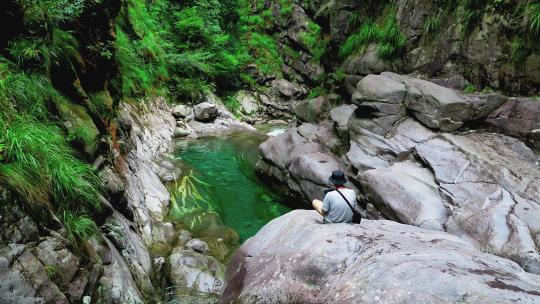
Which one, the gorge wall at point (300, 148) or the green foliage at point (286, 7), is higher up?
the green foliage at point (286, 7)

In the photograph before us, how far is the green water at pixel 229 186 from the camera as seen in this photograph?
9.81m

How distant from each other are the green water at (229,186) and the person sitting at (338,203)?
3.64m

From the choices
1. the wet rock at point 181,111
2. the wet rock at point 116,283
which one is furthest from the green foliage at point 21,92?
the wet rock at point 181,111

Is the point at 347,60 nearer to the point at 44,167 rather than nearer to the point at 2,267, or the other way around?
the point at 44,167

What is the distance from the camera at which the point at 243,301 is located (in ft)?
16.3

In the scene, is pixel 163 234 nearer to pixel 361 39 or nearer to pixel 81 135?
pixel 81 135

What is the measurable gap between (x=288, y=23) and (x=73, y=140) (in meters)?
26.5

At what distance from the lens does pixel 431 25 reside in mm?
11336

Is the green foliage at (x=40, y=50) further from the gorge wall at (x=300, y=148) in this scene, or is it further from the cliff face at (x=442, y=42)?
the cliff face at (x=442, y=42)

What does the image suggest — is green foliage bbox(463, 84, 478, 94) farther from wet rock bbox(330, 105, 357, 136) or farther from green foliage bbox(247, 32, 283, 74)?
green foliage bbox(247, 32, 283, 74)

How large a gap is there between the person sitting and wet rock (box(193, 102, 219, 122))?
15.5 m

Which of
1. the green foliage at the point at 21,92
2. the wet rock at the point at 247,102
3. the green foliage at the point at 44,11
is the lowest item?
the wet rock at the point at 247,102

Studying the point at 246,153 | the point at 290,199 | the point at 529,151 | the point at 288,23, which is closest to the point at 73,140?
the point at 290,199

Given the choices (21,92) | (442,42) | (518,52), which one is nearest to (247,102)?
(442,42)
